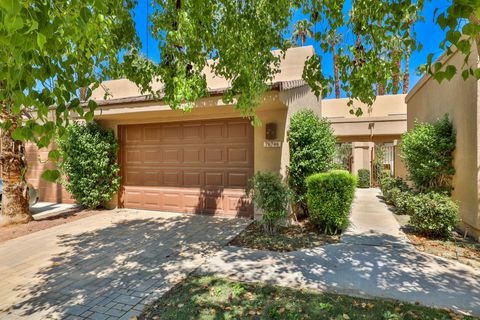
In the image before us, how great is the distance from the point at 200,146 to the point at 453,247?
21.6 feet

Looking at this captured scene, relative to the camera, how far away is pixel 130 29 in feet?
14.6

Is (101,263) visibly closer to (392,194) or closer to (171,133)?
(171,133)

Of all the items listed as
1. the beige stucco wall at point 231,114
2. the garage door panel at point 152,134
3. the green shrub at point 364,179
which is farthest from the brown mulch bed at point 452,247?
the green shrub at point 364,179

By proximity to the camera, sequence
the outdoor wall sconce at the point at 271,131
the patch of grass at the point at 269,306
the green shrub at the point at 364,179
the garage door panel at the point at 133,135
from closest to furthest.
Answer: the patch of grass at the point at 269,306 → the outdoor wall sconce at the point at 271,131 → the garage door panel at the point at 133,135 → the green shrub at the point at 364,179

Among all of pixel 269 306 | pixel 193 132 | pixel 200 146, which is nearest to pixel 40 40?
pixel 269 306

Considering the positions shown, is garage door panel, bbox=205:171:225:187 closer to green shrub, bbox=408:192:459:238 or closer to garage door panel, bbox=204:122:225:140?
garage door panel, bbox=204:122:225:140

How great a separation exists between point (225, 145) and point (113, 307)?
17.6 ft

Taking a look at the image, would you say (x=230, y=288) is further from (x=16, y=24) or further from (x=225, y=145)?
(x=225, y=145)

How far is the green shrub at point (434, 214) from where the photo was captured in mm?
5629

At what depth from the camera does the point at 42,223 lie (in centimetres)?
748

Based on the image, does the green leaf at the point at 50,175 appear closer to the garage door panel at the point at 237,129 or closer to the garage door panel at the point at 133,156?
the garage door panel at the point at 237,129

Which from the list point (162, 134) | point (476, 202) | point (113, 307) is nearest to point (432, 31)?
point (476, 202)

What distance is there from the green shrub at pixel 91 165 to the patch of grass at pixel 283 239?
17.0ft

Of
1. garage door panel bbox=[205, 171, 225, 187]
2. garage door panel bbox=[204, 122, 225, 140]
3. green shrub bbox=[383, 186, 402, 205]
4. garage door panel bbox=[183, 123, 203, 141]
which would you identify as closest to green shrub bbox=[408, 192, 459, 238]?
green shrub bbox=[383, 186, 402, 205]
